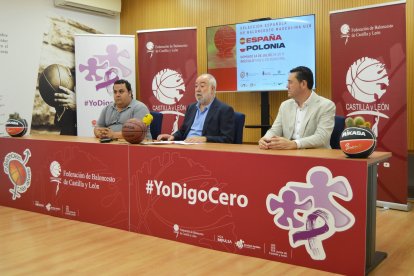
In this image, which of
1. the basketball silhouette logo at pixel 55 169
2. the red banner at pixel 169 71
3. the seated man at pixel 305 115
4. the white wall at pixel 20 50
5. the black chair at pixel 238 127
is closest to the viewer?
the seated man at pixel 305 115

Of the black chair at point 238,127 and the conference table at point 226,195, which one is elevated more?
the black chair at point 238,127

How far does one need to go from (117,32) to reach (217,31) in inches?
80.5

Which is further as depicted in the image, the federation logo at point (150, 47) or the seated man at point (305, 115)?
the federation logo at point (150, 47)

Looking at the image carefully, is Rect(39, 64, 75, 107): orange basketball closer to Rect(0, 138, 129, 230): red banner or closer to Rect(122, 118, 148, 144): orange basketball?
Rect(0, 138, 129, 230): red banner

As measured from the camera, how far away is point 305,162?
2316mm

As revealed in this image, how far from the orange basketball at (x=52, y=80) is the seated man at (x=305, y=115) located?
3.56 metres

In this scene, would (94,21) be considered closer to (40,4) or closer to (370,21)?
(40,4)

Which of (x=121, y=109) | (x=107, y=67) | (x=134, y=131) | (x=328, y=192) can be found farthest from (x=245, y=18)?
(x=328, y=192)

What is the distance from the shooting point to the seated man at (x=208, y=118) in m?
3.55

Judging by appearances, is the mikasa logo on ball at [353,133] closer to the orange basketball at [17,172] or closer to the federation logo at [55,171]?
the federation logo at [55,171]

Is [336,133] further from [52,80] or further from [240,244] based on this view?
[52,80]

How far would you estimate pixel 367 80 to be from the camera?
4070 mm

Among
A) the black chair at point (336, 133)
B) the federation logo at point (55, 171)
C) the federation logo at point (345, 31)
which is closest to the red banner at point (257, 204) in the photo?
the federation logo at point (55, 171)

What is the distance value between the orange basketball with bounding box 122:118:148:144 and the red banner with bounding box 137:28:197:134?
94.7 inches
